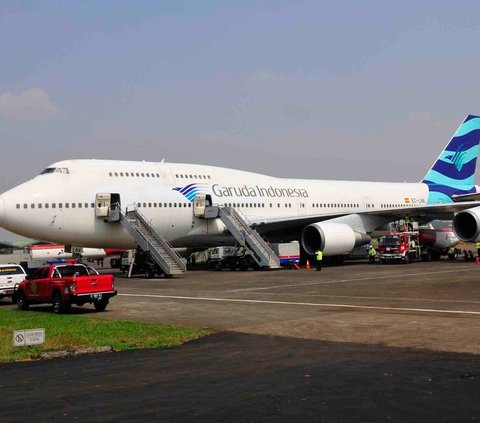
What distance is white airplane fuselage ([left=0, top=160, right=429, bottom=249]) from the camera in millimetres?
31172

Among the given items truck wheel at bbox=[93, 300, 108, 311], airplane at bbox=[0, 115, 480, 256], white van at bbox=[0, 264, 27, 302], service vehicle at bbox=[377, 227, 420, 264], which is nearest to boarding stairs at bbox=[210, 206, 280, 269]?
airplane at bbox=[0, 115, 480, 256]

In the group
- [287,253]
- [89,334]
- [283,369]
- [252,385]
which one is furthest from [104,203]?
[252,385]

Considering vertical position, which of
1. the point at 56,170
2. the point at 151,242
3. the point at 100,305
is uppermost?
the point at 56,170

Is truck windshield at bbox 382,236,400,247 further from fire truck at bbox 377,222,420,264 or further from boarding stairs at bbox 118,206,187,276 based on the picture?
boarding stairs at bbox 118,206,187,276

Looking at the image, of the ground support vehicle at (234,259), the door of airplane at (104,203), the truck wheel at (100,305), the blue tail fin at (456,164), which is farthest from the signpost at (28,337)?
the blue tail fin at (456,164)

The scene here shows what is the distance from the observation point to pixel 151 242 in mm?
32469

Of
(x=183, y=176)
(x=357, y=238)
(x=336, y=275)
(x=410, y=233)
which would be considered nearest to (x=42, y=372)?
(x=336, y=275)

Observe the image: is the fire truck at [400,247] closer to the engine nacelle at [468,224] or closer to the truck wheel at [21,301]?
the engine nacelle at [468,224]

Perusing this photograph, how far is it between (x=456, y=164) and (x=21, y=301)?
4017 cm

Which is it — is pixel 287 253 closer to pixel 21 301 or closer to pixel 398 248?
pixel 398 248

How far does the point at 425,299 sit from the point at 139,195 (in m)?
18.0

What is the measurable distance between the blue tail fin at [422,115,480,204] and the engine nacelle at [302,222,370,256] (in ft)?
54.1

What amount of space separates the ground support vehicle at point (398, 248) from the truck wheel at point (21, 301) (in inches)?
974

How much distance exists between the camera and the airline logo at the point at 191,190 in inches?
1406
